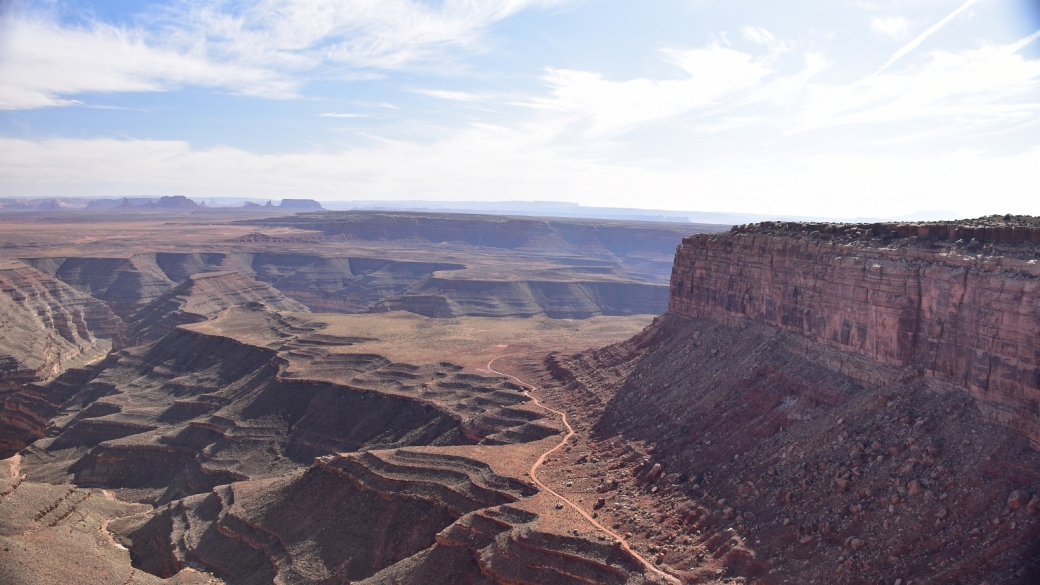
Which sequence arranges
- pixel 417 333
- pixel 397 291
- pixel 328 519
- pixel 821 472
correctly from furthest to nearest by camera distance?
pixel 397 291 → pixel 417 333 → pixel 328 519 → pixel 821 472

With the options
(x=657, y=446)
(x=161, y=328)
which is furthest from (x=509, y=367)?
(x=161, y=328)

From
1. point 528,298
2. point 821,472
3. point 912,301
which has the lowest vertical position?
point 528,298

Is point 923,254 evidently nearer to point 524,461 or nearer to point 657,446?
point 657,446

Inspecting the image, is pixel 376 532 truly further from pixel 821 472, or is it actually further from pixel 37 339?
pixel 37 339

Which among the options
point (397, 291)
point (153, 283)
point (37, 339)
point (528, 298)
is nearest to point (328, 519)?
point (37, 339)

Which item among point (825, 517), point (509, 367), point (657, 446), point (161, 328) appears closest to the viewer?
point (825, 517)

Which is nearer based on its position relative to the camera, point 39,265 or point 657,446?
point 657,446

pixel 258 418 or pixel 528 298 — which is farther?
pixel 528 298

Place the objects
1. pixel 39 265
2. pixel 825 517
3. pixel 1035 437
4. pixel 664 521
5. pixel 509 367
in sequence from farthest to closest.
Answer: pixel 39 265 → pixel 509 367 → pixel 664 521 → pixel 825 517 → pixel 1035 437
